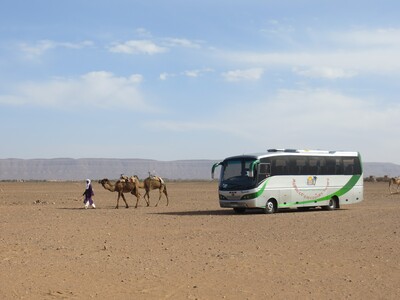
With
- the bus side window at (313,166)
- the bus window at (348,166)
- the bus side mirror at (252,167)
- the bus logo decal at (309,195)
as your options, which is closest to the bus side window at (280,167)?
the bus logo decal at (309,195)

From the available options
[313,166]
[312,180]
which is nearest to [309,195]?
[312,180]

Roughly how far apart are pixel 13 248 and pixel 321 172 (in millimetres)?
19256

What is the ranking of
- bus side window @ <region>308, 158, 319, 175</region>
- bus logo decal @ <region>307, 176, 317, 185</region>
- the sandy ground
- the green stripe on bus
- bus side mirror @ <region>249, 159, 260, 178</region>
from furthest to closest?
the green stripe on bus → bus side window @ <region>308, 158, 319, 175</region> → bus logo decal @ <region>307, 176, 317, 185</region> → bus side mirror @ <region>249, 159, 260, 178</region> → the sandy ground

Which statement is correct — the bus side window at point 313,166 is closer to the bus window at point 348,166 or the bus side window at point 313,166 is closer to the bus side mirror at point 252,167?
the bus window at point 348,166

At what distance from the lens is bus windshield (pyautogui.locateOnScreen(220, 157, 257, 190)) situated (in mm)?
29672

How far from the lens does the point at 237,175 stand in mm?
30281

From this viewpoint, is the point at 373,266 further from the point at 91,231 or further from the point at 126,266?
the point at 91,231

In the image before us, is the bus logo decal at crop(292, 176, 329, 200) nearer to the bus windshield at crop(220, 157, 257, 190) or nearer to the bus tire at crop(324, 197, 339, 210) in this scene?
the bus tire at crop(324, 197, 339, 210)

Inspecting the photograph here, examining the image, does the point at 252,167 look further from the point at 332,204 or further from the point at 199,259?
the point at 199,259

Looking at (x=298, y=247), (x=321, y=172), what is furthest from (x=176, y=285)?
(x=321, y=172)

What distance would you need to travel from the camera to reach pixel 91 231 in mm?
21719

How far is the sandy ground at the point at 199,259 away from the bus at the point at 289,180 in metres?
4.16

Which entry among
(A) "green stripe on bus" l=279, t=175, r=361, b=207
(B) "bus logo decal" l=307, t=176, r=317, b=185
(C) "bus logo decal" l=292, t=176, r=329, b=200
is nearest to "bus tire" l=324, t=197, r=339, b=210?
(A) "green stripe on bus" l=279, t=175, r=361, b=207

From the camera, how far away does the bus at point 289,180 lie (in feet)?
97.7
